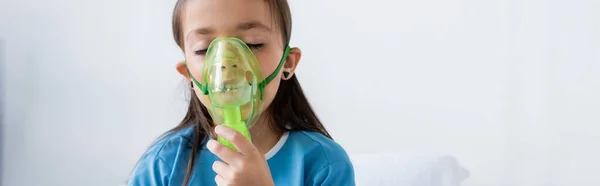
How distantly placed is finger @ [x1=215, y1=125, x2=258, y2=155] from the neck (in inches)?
11.3

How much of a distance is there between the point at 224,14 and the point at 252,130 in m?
0.26

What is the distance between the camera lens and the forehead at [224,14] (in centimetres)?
105

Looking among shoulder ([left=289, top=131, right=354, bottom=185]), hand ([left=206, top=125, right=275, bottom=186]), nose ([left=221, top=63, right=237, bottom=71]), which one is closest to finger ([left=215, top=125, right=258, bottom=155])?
hand ([left=206, top=125, right=275, bottom=186])

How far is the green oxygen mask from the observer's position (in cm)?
100

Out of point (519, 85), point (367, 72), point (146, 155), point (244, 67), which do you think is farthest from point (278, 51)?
point (519, 85)

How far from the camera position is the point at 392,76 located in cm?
212

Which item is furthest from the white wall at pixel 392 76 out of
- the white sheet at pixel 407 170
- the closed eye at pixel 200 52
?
the closed eye at pixel 200 52

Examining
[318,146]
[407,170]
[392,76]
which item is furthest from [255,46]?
[392,76]

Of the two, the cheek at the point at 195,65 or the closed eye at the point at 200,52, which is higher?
the closed eye at the point at 200,52

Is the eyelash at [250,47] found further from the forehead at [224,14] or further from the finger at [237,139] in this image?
the finger at [237,139]

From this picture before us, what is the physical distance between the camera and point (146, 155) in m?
1.26

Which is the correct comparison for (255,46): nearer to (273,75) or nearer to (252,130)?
(273,75)

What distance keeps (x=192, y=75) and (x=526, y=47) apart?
Result: 124cm

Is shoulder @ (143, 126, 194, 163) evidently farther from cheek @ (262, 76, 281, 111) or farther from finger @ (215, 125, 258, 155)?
finger @ (215, 125, 258, 155)
